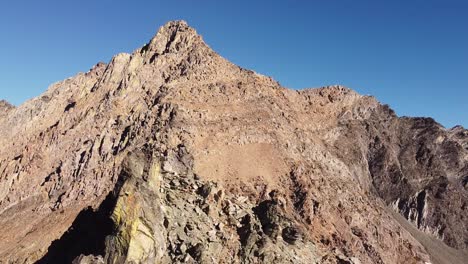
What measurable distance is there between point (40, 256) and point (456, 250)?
79893 mm

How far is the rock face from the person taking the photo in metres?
46.5

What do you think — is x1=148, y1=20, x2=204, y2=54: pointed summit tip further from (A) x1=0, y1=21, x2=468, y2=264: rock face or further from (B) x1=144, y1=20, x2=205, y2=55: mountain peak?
(A) x1=0, y1=21, x2=468, y2=264: rock face

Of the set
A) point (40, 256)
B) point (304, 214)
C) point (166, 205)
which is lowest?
point (40, 256)

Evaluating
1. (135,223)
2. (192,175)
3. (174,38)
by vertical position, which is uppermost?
(174,38)

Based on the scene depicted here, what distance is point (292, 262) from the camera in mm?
51625

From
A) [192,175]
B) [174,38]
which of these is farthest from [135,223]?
[174,38]

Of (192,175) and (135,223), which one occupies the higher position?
(192,175)

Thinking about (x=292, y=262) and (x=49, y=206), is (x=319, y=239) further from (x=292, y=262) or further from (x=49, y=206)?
(x=49, y=206)

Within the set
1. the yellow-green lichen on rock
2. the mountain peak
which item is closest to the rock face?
the yellow-green lichen on rock

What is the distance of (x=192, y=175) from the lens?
190 ft

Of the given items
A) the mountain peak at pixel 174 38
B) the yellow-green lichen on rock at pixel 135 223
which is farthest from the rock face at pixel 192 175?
the mountain peak at pixel 174 38

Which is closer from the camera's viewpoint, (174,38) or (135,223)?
(135,223)

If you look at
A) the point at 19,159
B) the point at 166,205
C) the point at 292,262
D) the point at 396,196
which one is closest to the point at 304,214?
the point at 292,262

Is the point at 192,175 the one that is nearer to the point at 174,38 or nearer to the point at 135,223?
the point at 135,223
